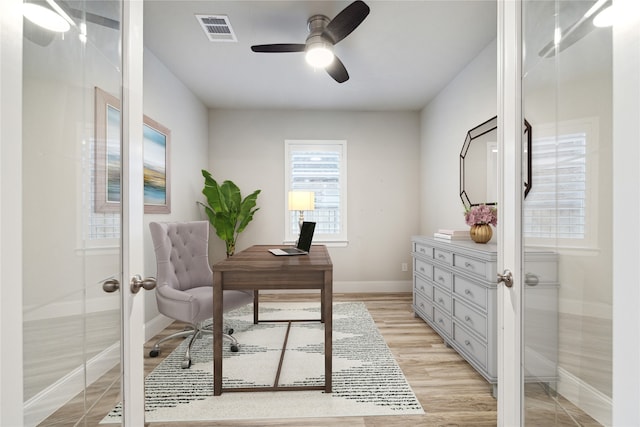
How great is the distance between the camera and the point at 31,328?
0.62m

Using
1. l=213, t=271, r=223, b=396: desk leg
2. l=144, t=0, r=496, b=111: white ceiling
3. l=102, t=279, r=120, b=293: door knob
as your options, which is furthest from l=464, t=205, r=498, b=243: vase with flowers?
l=102, t=279, r=120, b=293: door knob

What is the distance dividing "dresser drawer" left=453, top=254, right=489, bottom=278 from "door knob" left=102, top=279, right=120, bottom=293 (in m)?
2.08

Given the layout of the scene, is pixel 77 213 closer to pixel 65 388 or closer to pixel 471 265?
pixel 65 388

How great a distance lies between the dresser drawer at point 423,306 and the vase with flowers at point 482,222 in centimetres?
88

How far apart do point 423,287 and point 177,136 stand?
10.2 feet

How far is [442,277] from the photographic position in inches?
114

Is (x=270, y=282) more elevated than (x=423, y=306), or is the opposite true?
(x=270, y=282)

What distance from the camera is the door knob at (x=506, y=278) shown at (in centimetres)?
110

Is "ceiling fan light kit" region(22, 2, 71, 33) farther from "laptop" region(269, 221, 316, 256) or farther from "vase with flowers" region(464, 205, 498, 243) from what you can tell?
"vase with flowers" region(464, 205, 498, 243)

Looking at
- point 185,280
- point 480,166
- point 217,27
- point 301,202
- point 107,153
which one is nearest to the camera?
point 107,153

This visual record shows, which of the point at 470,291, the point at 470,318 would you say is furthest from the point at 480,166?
the point at 470,318
